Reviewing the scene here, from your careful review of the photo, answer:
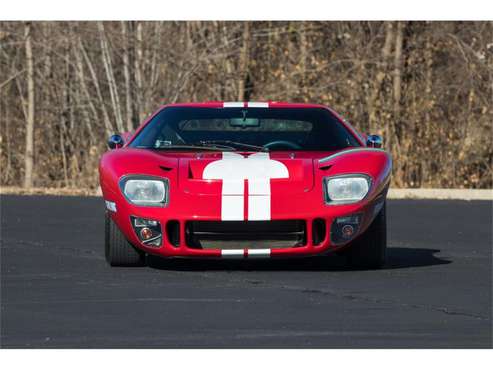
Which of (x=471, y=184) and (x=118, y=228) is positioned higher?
(x=118, y=228)

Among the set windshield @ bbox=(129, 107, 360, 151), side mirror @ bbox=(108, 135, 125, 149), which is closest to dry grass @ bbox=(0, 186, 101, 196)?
windshield @ bbox=(129, 107, 360, 151)

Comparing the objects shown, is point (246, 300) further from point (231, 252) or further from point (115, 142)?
point (115, 142)

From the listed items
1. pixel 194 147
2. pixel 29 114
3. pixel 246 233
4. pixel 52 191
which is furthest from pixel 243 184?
pixel 29 114

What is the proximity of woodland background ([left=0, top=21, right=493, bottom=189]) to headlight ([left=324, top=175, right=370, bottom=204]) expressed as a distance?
529 inches

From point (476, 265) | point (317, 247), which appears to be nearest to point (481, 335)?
point (317, 247)

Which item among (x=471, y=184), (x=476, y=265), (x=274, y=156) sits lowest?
(x=471, y=184)

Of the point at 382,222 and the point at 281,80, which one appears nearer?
the point at 382,222

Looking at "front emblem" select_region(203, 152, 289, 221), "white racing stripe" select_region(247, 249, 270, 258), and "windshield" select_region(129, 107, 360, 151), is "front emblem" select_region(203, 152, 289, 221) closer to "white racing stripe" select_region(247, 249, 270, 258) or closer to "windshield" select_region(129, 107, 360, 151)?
"white racing stripe" select_region(247, 249, 270, 258)

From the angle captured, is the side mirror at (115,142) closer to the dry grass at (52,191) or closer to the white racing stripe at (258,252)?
the white racing stripe at (258,252)

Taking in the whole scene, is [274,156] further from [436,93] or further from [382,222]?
[436,93]

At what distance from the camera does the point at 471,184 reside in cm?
2433

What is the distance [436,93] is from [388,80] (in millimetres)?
1362
